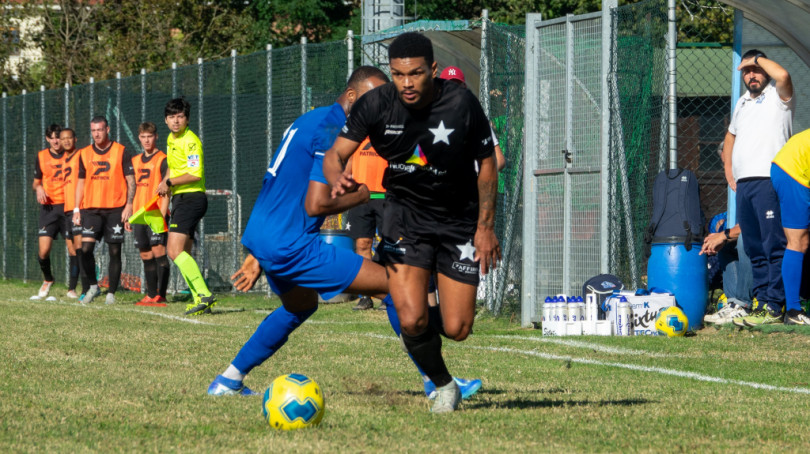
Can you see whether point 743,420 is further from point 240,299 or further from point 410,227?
point 240,299

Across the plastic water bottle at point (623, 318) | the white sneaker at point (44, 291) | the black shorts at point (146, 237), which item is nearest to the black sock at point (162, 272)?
the black shorts at point (146, 237)

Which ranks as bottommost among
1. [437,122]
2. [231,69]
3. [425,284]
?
[425,284]

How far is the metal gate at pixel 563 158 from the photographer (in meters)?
10.7

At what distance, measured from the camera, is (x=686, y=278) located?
10328 mm

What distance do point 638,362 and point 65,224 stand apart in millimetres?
10588

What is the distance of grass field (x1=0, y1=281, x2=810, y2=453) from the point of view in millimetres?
4906

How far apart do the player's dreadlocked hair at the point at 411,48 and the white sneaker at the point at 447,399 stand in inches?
62.8

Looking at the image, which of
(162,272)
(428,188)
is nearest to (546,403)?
(428,188)

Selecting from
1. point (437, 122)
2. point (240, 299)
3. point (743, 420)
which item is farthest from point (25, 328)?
point (743, 420)

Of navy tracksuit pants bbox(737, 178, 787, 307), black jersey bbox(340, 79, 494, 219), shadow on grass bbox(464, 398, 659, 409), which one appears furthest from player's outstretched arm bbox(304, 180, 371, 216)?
navy tracksuit pants bbox(737, 178, 787, 307)

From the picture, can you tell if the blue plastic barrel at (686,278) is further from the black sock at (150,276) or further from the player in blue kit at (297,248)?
the black sock at (150,276)

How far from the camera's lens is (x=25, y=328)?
10.4m

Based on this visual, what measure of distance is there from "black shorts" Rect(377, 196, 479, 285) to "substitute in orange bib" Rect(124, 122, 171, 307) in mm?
8990

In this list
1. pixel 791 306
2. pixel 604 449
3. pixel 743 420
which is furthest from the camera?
pixel 791 306
